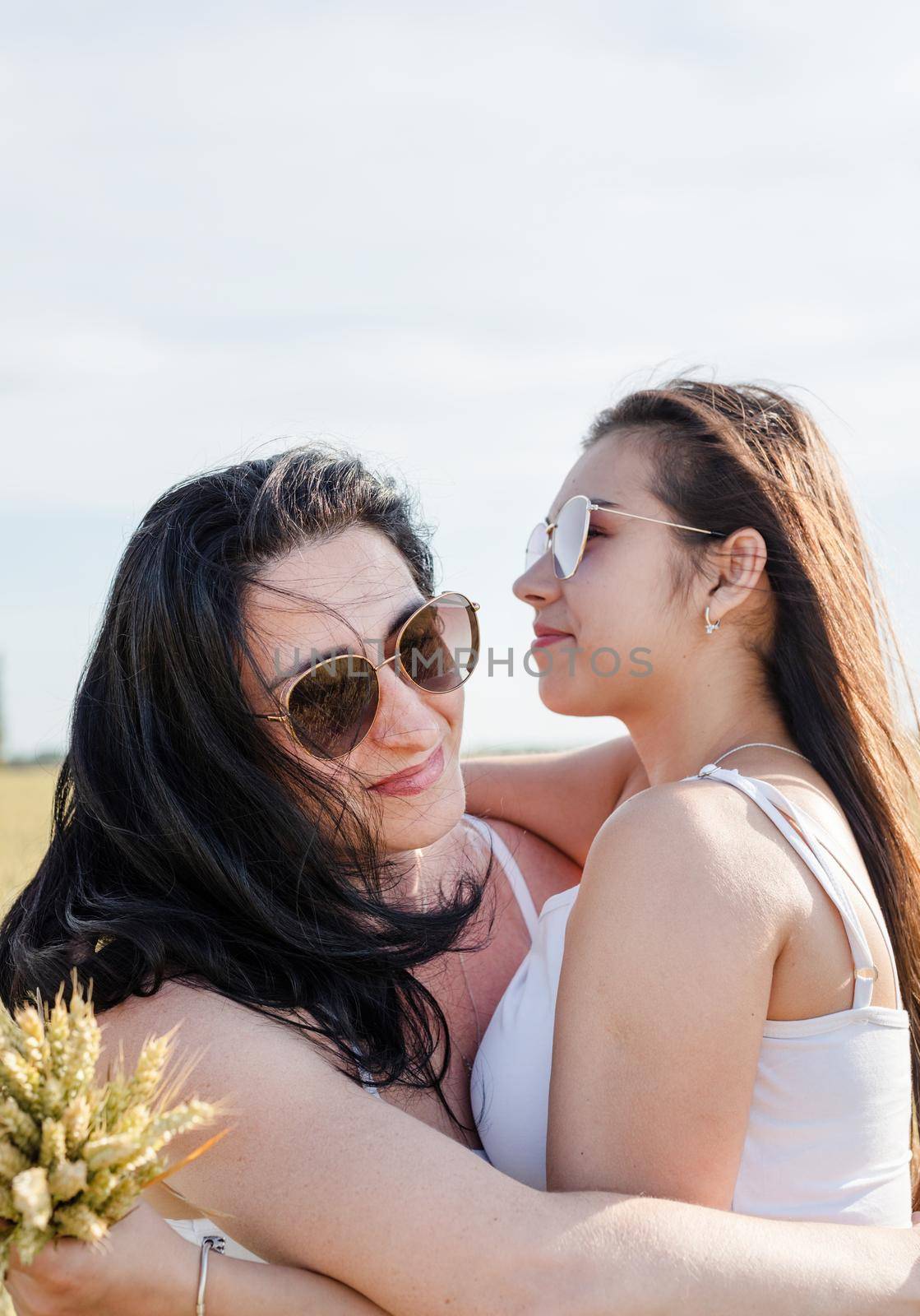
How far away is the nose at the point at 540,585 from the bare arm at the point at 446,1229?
215 cm

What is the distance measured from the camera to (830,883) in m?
2.60

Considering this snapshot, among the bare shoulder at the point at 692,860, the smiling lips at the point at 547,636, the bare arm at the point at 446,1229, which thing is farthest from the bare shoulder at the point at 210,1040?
the smiling lips at the point at 547,636

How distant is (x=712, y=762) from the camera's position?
3.37 m

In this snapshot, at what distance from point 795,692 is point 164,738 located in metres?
1.84

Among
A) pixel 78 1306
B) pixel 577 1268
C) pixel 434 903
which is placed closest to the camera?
pixel 78 1306

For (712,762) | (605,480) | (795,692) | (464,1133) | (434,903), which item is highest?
(605,480)

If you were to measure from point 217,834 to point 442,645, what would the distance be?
2.72ft

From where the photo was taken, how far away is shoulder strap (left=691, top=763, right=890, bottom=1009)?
260 cm

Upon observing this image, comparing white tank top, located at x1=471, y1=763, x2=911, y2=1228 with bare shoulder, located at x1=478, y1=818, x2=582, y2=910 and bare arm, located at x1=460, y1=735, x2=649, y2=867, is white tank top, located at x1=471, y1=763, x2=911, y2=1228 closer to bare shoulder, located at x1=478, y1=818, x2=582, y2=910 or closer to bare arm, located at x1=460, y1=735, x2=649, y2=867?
bare shoulder, located at x1=478, y1=818, x2=582, y2=910

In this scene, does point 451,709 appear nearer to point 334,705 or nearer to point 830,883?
point 334,705

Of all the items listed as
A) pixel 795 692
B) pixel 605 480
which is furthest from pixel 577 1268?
pixel 605 480

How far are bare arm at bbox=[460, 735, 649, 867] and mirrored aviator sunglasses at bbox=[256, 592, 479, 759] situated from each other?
1016mm

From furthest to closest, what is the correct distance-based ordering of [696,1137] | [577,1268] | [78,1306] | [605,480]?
1. [605,480]
2. [696,1137]
3. [577,1268]
4. [78,1306]

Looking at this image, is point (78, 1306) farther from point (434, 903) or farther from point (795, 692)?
point (795, 692)
